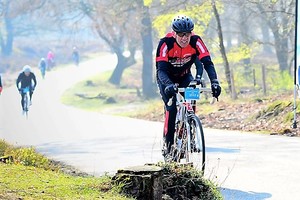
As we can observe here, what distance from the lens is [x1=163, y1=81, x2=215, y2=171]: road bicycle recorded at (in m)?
9.65

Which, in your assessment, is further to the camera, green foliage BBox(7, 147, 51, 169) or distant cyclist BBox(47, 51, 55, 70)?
distant cyclist BBox(47, 51, 55, 70)

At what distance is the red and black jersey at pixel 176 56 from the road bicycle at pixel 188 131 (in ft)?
0.79

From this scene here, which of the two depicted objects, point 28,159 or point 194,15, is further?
point 194,15

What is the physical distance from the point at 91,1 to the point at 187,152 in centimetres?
3321

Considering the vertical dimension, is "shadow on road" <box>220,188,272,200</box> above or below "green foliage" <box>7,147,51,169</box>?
below

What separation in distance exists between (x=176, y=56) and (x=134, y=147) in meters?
5.56

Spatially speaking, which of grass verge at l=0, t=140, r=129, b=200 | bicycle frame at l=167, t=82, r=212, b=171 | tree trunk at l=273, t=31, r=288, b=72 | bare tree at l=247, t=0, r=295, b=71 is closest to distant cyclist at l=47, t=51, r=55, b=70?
bare tree at l=247, t=0, r=295, b=71

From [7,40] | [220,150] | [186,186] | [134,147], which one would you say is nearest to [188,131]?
[186,186]

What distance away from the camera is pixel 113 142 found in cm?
1722

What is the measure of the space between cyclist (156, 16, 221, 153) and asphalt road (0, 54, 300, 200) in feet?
3.30

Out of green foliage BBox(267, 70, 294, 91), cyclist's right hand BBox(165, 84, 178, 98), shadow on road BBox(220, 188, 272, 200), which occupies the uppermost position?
green foliage BBox(267, 70, 294, 91)

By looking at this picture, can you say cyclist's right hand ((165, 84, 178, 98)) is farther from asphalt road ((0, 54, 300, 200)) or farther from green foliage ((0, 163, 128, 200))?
green foliage ((0, 163, 128, 200))

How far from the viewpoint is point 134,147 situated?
50.6 feet

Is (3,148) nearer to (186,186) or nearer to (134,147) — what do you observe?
(134,147)
